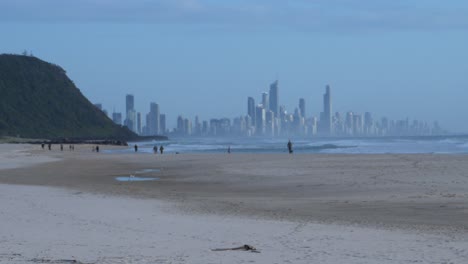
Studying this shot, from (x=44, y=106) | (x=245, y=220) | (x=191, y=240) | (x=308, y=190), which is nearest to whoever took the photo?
(x=191, y=240)

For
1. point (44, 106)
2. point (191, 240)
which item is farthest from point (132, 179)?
point (44, 106)

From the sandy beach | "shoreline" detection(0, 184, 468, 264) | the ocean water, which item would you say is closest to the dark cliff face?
the ocean water

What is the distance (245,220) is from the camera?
16.0 m

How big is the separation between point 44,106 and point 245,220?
15702 centimetres

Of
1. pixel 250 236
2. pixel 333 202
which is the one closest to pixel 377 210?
pixel 333 202

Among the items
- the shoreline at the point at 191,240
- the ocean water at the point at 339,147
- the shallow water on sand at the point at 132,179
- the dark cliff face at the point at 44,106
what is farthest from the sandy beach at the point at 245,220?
the dark cliff face at the point at 44,106

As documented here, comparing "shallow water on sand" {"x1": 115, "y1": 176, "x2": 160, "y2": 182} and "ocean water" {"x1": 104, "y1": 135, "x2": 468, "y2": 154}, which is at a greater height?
"ocean water" {"x1": 104, "y1": 135, "x2": 468, "y2": 154}

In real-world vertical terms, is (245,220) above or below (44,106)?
below

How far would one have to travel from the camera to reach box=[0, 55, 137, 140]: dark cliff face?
521 ft

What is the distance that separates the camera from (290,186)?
26172 mm

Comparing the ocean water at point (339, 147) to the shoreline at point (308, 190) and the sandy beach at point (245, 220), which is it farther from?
the sandy beach at point (245, 220)

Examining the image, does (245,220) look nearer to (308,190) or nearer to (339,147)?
(308,190)

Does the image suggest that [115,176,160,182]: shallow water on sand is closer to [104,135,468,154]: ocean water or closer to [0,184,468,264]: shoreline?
[0,184,468,264]: shoreline

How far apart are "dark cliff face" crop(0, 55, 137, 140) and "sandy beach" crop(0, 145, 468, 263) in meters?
132
